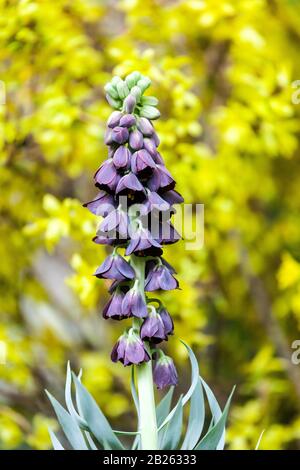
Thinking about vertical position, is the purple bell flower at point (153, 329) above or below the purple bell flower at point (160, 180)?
below

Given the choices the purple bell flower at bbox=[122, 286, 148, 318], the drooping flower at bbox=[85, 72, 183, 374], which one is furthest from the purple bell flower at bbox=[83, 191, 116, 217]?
the purple bell flower at bbox=[122, 286, 148, 318]

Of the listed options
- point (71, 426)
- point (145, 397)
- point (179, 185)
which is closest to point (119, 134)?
point (145, 397)

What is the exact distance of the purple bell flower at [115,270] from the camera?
5.28 feet

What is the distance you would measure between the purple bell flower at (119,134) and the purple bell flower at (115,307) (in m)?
0.38

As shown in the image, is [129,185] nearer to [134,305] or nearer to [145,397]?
[134,305]

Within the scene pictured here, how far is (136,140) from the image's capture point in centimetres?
165

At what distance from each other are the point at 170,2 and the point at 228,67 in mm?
681

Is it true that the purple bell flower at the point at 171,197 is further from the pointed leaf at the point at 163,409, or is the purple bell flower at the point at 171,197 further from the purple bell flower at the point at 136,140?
the pointed leaf at the point at 163,409

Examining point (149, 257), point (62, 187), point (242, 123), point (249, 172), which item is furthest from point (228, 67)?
point (149, 257)

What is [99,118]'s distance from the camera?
10.4 feet

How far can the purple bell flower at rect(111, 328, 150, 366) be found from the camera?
158cm

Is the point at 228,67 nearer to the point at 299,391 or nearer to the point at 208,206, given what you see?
the point at 208,206

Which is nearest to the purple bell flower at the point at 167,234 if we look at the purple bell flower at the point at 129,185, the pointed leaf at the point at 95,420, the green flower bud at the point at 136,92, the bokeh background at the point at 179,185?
the purple bell flower at the point at 129,185

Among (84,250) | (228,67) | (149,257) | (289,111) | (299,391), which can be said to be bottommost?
(299,391)
